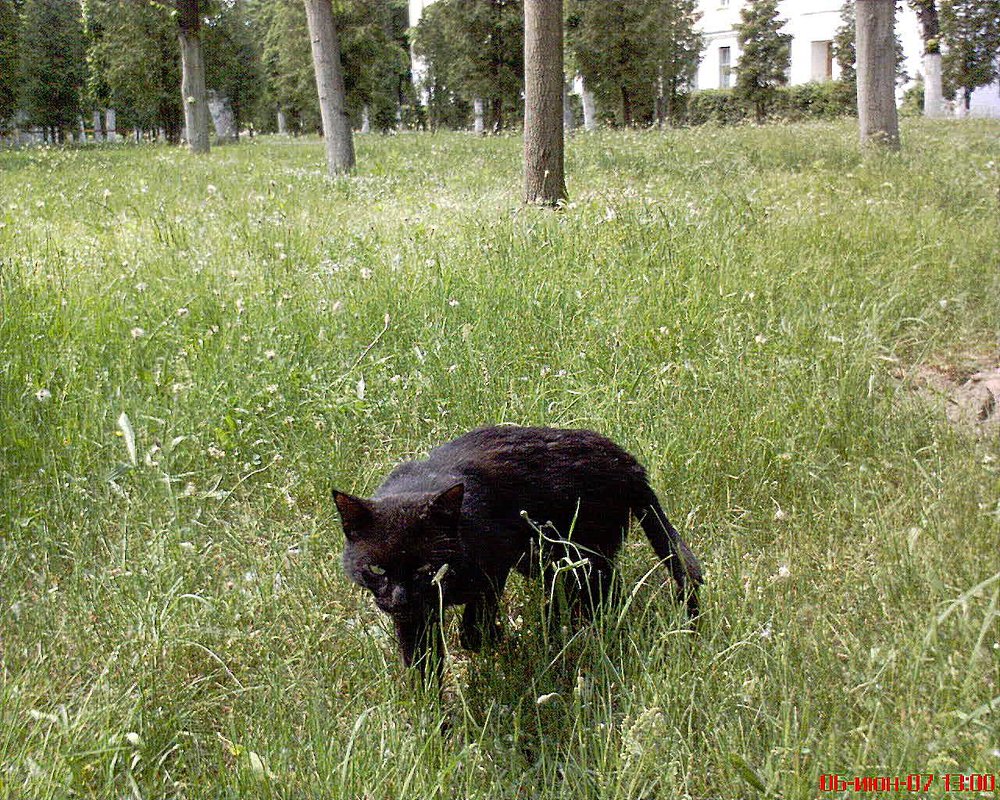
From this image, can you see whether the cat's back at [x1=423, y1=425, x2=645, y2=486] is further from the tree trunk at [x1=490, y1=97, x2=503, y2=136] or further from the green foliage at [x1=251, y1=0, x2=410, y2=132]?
the tree trunk at [x1=490, y1=97, x2=503, y2=136]

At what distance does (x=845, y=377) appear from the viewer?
180 inches

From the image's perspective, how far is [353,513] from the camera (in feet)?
8.86

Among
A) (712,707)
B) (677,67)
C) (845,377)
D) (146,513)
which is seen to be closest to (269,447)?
(146,513)

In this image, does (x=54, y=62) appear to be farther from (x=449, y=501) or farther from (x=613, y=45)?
(x=449, y=501)

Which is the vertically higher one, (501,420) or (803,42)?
(803,42)

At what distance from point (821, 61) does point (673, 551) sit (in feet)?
176

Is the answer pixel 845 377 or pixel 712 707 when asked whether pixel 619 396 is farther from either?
pixel 712 707

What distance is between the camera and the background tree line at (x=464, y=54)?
1297 inches

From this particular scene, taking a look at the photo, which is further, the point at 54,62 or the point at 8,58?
the point at 54,62

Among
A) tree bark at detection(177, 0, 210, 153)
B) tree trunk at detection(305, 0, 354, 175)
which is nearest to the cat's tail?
tree trunk at detection(305, 0, 354, 175)

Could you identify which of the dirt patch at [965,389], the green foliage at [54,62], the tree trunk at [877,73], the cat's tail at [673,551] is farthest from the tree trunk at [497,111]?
the cat's tail at [673,551]

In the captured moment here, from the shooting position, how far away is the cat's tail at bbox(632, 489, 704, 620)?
2.96 meters
